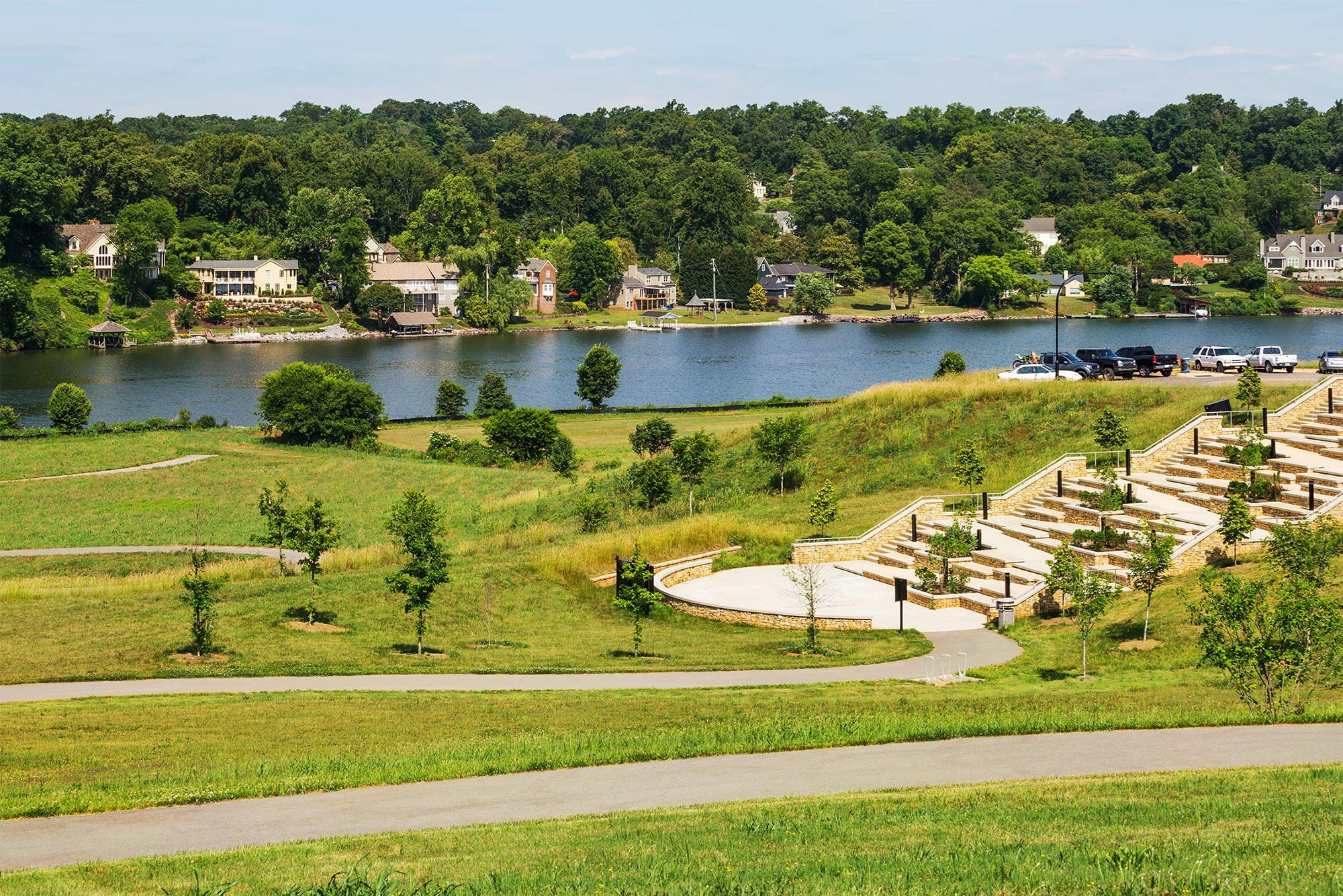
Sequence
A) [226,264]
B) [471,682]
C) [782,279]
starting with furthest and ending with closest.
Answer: [782,279] → [226,264] → [471,682]

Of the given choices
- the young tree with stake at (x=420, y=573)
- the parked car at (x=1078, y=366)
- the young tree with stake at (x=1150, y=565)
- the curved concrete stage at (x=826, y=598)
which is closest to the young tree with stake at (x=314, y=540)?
the young tree with stake at (x=420, y=573)

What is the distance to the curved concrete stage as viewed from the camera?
29906 millimetres

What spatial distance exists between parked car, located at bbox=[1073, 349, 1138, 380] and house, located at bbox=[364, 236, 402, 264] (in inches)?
5292

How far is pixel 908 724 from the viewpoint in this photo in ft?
61.8

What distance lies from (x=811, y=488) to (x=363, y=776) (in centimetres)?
2886

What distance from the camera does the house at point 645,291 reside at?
192250mm

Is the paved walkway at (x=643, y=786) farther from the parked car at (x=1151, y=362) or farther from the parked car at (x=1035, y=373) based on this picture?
the parked car at (x=1151, y=362)

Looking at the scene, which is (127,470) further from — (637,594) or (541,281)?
(541,281)

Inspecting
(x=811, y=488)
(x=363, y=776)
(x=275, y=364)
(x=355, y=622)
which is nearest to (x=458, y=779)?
(x=363, y=776)

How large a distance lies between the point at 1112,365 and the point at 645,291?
5523 inches

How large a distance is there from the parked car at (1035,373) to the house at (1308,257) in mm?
157728

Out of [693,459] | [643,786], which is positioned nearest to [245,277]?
[693,459]

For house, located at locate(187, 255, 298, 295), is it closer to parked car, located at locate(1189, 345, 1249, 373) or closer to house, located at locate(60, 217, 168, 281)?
house, located at locate(60, 217, 168, 281)

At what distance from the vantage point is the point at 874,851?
1241 centimetres
